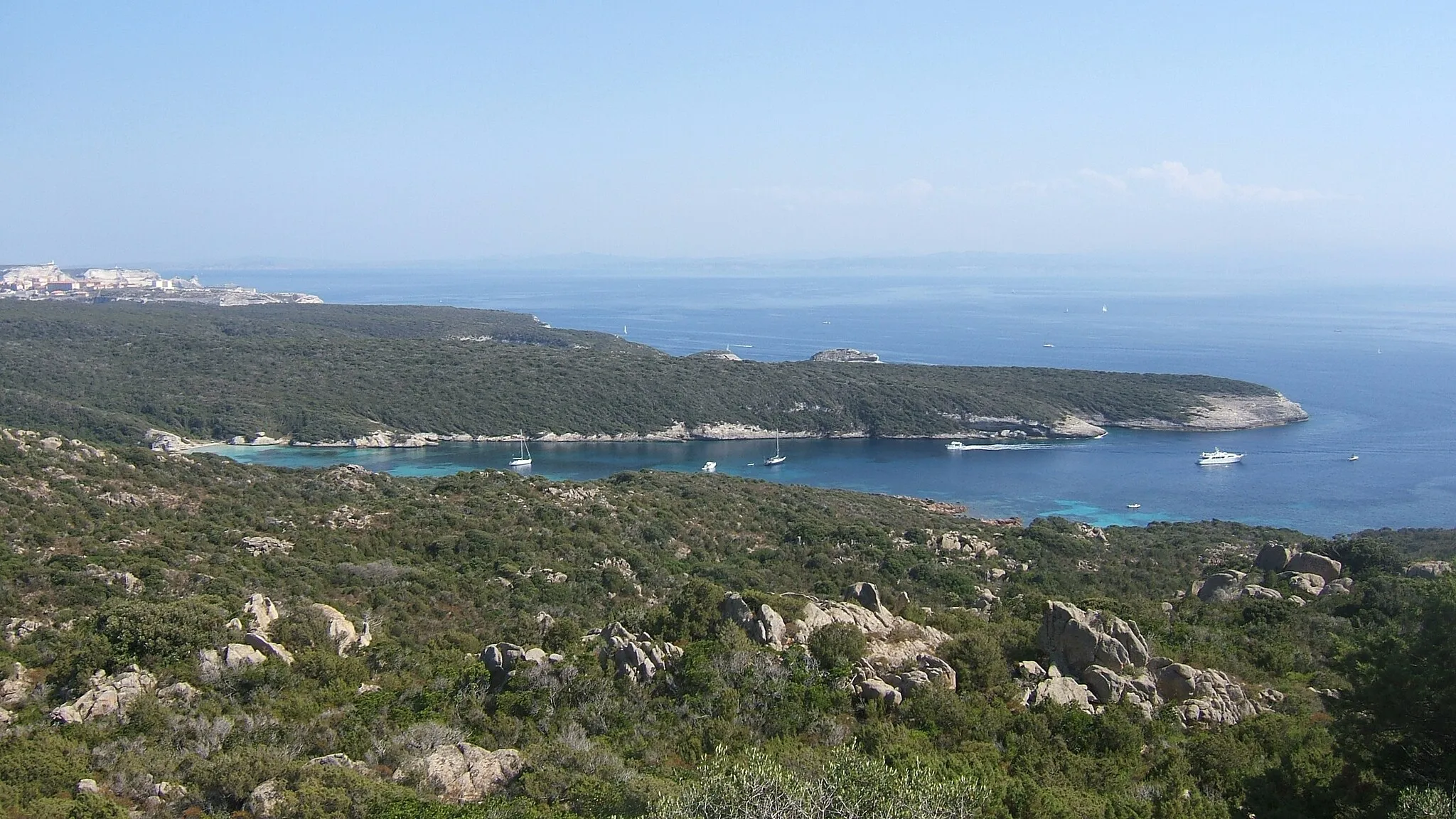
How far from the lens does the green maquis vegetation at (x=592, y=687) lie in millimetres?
7965

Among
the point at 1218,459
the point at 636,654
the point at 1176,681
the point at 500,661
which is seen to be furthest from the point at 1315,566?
the point at 1218,459

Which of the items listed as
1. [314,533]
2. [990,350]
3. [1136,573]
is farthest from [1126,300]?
[314,533]

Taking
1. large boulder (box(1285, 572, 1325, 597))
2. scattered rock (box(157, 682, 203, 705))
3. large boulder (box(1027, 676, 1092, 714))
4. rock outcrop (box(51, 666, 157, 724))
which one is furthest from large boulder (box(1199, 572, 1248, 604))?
rock outcrop (box(51, 666, 157, 724))

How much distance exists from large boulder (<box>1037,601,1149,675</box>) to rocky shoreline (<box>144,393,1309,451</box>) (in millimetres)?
47030

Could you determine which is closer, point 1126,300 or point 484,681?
point 484,681

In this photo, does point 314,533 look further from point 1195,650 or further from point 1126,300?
point 1126,300

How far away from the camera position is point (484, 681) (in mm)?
11039

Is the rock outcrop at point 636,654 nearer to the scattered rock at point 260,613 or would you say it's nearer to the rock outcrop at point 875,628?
the rock outcrop at point 875,628

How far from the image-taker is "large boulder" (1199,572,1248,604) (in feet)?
56.5

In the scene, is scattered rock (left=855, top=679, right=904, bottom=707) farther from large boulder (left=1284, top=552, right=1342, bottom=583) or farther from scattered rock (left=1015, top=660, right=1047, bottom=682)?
large boulder (left=1284, top=552, right=1342, bottom=583)

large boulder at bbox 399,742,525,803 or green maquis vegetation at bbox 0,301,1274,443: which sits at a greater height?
large boulder at bbox 399,742,525,803

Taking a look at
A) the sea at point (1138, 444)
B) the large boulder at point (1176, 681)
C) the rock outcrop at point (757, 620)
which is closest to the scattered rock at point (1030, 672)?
the large boulder at point (1176, 681)

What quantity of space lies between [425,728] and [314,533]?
11227 millimetres

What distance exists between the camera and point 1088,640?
11.5 meters
